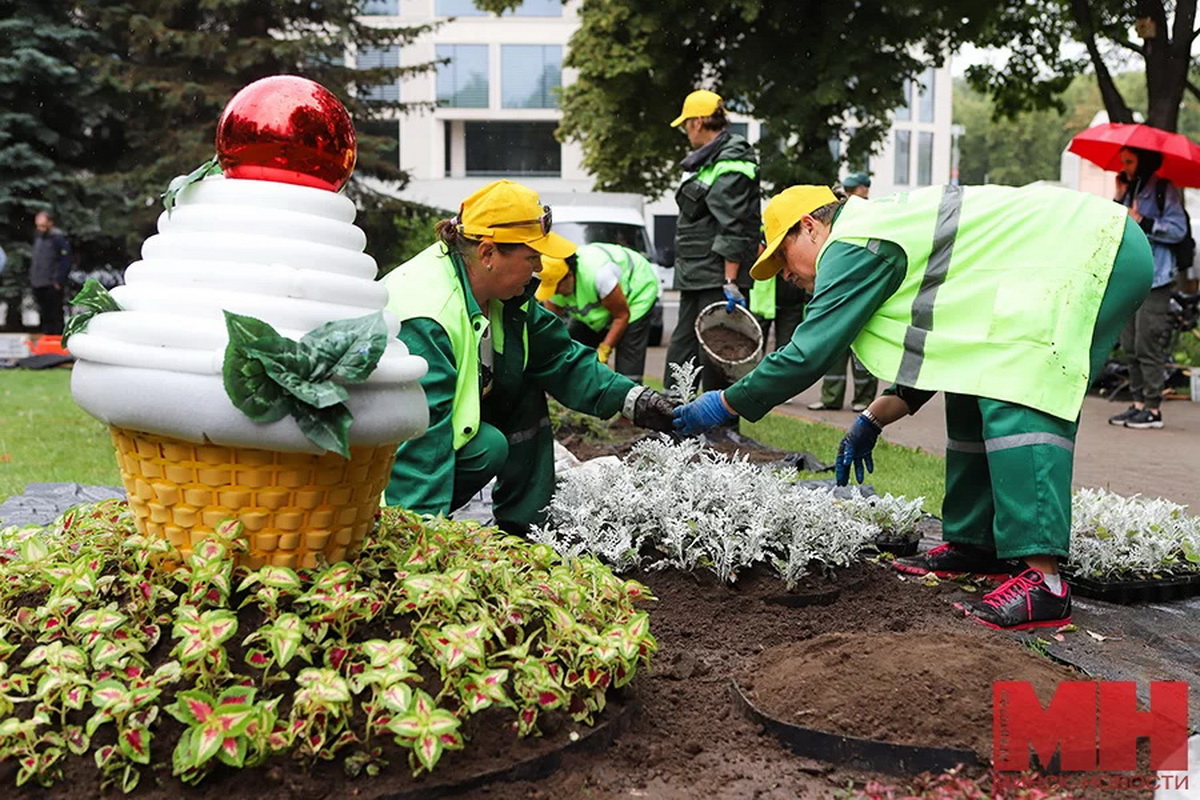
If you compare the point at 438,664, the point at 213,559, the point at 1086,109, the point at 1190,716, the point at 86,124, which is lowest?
the point at 1190,716

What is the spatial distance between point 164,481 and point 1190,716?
2619 mm

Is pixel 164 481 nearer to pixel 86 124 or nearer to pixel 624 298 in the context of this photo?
pixel 624 298

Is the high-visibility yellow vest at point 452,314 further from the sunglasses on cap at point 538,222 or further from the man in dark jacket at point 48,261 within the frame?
the man in dark jacket at point 48,261

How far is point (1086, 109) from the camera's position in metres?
61.5

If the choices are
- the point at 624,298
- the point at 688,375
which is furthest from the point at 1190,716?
the point at 624,298

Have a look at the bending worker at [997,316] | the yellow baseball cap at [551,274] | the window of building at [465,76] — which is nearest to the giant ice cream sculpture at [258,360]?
the bending worker at [997,316]

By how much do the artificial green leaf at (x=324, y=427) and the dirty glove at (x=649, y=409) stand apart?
2.02 meters

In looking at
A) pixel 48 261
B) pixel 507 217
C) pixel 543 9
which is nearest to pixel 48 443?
pixel 507 217

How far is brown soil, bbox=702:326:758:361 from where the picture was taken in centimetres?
647

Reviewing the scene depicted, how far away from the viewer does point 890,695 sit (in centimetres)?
284

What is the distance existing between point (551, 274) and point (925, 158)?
5262cm

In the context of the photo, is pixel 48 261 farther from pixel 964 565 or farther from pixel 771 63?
pixel 964 565

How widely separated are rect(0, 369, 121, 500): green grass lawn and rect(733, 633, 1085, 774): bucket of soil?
4.62m

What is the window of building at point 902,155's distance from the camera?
5488 centimetres
